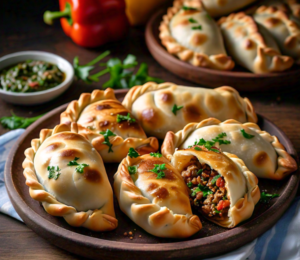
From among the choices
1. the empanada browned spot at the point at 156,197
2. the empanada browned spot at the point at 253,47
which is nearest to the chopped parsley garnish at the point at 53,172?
the empanada browned spot at the point at 156,197

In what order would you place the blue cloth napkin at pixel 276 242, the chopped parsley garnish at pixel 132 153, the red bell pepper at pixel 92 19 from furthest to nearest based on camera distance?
the red bell pepper at pixel 92 19 → the chopped parsley garnish at pixel 132 153 → the blue cloth napkin at pixel 276 242

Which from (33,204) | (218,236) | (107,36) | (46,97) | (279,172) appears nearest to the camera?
(218,236)

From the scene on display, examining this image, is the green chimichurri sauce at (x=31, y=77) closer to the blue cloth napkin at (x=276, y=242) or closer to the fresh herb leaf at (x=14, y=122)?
the fresh herb leaf at (x=14, y=122)

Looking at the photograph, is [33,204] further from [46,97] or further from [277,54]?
[277,54]

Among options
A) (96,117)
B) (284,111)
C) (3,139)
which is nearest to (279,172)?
(284,111)

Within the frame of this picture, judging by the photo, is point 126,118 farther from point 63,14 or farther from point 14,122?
point 63,14

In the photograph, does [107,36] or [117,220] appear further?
[107,36]
